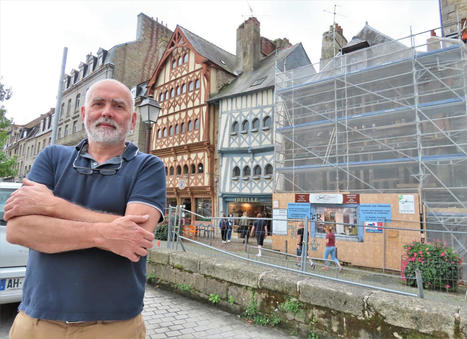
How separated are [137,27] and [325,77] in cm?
2489

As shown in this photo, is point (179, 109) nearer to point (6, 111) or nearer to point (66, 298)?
point (6, 111)

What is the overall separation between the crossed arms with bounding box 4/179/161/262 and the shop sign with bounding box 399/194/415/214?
10690 mm

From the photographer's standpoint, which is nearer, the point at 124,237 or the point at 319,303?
the point at 124,237

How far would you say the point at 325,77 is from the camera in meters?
13.0

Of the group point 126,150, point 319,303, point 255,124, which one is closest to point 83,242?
point 126,150

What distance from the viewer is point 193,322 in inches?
137

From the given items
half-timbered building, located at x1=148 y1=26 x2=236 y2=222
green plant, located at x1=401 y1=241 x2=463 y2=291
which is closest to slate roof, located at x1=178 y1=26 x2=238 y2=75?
half-timbered building, located at x1=148 y1=26 x2=236 y2=222

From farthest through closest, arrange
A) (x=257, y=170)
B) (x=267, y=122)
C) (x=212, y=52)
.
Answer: (x=212, y=52) < (x=257, y=170) < (x=267, y=122)

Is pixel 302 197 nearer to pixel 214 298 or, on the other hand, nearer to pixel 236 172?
pixel 236 172

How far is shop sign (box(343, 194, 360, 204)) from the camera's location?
1077cm

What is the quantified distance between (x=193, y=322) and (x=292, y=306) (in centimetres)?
128

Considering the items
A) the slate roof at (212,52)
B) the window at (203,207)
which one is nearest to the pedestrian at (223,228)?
the window at (203,207)

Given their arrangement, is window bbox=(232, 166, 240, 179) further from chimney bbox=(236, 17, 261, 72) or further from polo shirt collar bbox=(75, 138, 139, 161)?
polo shirt collar bbox=(75, 138, 139, 161)

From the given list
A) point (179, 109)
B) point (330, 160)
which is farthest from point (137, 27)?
point (330, 160)
